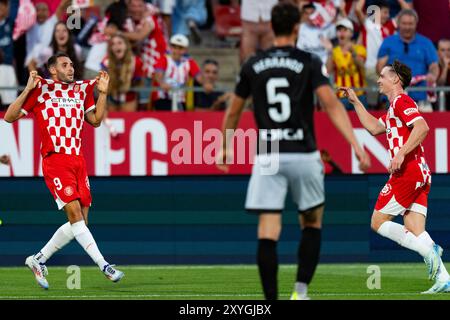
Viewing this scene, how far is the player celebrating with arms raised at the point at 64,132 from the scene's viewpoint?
13055 millimetres

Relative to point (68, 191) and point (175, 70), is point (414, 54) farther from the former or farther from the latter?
point (68, 191)

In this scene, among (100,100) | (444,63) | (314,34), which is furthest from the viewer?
(314,34)

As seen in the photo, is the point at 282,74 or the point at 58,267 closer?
the point at 282,74

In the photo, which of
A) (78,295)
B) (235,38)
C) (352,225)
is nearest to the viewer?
(78,295)

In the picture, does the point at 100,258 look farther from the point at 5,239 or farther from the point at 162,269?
the point at 5,239

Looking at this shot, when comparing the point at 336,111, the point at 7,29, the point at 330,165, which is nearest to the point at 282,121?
the point at 336,111

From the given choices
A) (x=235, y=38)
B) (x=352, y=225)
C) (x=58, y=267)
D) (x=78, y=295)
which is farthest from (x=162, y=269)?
(x=235, y=38)

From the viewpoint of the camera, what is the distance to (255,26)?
19016mm

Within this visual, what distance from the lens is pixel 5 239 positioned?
1722 centimetres

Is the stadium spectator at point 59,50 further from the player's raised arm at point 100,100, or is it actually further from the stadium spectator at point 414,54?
the stadium spectator at point 414,54

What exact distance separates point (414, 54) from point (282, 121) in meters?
8.65

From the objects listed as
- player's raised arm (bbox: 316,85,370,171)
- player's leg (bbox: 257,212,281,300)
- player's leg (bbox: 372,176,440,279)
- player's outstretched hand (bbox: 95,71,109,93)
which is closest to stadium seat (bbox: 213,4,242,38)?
player's outstretched hand (bbox: 95,71,109,93)
